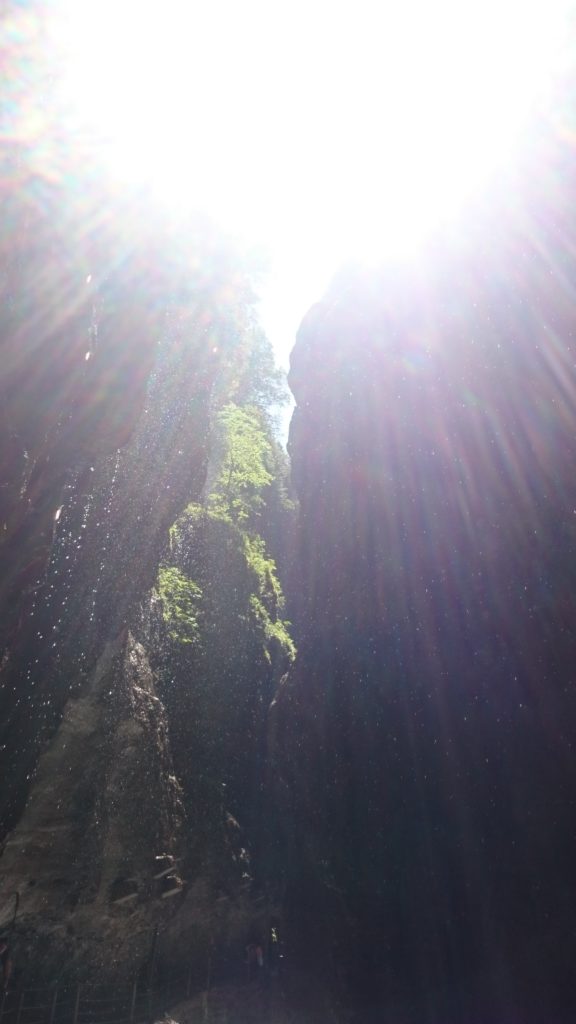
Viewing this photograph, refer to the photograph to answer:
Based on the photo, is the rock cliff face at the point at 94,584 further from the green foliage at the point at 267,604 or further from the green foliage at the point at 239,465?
the green foliage at the point at 239,465

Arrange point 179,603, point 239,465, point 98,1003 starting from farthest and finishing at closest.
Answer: point 239,465 < point 179,603 < point 98,1003

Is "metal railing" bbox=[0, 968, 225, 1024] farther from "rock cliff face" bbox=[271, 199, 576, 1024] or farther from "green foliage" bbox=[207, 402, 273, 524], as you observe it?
"green foliage" bbox=[207, 402, 273, 524]

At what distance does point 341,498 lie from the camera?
1501 cm

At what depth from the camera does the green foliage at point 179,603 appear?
15109 millimetres

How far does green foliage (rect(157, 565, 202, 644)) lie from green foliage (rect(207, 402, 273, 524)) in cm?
275

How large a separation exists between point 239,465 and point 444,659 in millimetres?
10076

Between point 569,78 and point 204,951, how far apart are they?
15.5 metres

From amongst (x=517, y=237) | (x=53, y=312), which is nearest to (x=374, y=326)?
(x=517, y=237)

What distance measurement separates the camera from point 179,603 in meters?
15.7

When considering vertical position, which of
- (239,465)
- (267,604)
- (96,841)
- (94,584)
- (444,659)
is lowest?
(96,841)

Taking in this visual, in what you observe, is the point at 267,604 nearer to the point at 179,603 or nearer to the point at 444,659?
the point at 179,603

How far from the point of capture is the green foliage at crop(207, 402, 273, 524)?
19.3 metres

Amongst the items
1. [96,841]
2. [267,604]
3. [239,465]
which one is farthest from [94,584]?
[239,465]

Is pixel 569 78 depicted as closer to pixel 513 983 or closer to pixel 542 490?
pixel 542 490
